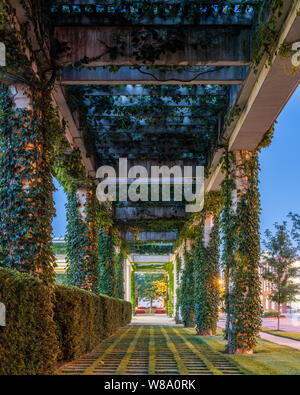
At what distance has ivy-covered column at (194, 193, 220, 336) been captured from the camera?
1379 cm

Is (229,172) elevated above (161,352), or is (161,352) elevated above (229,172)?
(229,172)

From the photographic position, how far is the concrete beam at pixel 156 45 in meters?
7.03

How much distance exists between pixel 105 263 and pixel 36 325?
11935mm

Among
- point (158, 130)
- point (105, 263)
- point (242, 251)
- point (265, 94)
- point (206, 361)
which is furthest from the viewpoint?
point (105, 263)

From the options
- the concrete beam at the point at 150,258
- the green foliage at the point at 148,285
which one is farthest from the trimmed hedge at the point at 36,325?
the green foliage at the point at 148,285

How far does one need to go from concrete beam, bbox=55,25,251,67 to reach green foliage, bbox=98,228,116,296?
10.6 m

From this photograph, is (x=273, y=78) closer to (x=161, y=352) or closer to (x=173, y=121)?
(x=173, y=121)

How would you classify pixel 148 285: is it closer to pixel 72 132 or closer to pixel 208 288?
pixel 208 288

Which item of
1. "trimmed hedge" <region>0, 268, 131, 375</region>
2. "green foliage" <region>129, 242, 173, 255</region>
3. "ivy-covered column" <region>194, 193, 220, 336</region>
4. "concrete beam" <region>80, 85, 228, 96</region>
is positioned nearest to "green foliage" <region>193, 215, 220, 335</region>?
"ivy-covered column" <region>194, 193, 220, 336</region>

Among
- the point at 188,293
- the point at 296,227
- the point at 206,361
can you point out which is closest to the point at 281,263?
the point at 296,227

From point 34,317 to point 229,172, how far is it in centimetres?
588

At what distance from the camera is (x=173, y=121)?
10789 millimetres

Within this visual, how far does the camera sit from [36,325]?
536 cm
